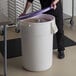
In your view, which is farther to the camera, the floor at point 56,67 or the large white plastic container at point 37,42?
the floor at point 56,67

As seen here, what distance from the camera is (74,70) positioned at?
96.8 inches

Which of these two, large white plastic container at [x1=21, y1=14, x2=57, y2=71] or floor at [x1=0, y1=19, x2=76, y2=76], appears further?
floor at [x1=0, y1=19, x2=76, y2=76]

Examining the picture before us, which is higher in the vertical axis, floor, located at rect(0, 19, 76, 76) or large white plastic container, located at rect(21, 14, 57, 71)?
large white plastic container, located at rect(21, 14, 57, 71)

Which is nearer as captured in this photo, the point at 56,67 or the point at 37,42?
the point at 37,42

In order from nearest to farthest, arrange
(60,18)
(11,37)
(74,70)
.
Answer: (74,70), (60,18), (11,37)

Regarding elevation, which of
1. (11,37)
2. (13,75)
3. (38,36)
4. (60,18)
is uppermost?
(60,18)

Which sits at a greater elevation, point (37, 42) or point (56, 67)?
point (37, 42)

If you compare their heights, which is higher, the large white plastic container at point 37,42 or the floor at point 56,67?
the large white plastic container at point 37,42

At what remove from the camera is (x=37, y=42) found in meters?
2.34

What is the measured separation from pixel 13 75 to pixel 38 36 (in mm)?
551

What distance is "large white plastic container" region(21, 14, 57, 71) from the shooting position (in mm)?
2285

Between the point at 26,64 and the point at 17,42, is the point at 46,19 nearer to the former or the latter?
the point at 26,64

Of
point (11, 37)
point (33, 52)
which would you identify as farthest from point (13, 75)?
point (11, 37)

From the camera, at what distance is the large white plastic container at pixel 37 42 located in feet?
7.50
